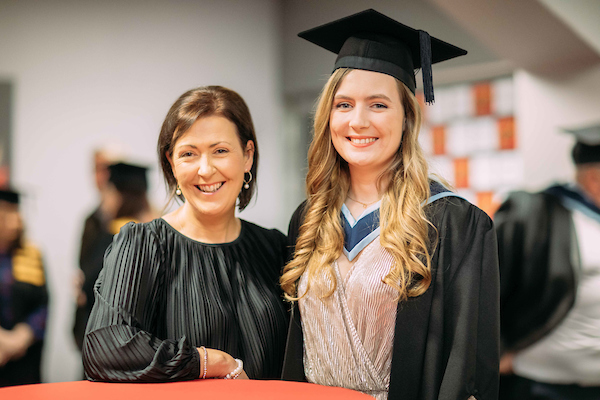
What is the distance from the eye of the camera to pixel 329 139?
1.97 metres

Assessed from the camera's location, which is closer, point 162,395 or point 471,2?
point 162,395

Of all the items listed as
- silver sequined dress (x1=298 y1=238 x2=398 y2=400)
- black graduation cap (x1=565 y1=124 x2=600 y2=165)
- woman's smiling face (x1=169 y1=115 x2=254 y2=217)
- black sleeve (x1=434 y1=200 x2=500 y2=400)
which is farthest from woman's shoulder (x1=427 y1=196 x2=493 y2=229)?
black graduation cap (x1=565 y1=124 x2=600 y2=165)

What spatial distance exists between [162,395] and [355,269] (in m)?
0.72

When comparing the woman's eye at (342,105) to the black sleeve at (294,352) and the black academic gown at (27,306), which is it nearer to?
the black sleeve at (294,352)

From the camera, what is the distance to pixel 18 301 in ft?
15.6

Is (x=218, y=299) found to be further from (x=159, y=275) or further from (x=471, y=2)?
(x=471, y=2)

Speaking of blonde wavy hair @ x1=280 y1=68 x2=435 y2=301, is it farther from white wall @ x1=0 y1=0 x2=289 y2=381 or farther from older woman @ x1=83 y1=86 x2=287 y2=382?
white wall @ x1=0 y1=0 x2=289 y2=381

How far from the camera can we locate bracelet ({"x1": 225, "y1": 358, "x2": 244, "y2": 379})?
1694 millimetres

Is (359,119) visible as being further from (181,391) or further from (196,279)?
(181,391)

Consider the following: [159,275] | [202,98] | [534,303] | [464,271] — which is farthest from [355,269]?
[534,303]

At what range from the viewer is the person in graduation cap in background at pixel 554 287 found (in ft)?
12.3

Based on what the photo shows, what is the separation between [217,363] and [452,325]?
737 millimetres

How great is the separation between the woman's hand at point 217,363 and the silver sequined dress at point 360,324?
1.04ft

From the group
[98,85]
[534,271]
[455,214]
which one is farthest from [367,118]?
[98,85]
